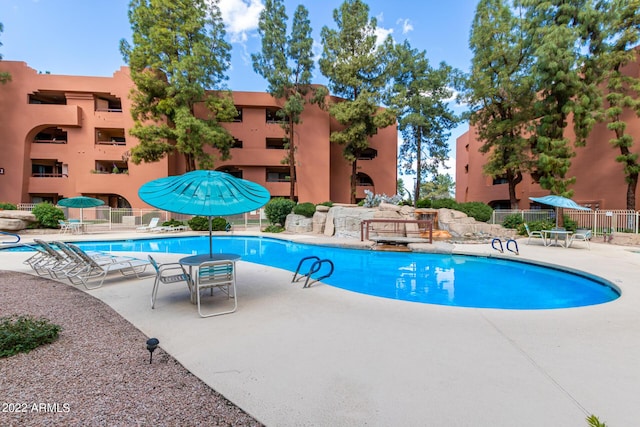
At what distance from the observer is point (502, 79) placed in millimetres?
15977

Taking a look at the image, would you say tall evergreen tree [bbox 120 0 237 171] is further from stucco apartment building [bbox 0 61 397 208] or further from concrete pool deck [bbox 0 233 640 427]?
concrete pool deck [bbox 0 233 640 427]

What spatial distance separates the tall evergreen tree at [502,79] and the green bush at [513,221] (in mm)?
3592

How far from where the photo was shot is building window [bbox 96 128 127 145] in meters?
22.3

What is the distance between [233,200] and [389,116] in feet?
63.3

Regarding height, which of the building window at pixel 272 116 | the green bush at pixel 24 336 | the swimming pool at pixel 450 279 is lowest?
the swimming pool at pixel 450 279

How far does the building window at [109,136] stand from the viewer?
22328mm

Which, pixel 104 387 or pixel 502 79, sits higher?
pixel 502 79

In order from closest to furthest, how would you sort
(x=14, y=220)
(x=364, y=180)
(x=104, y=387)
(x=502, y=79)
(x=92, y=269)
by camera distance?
1. (x=104, y=387)
2. (x=92, y=269)
3. (x=14, y=220)
4. (x=502, y=79)
5. (x=364, y=180)

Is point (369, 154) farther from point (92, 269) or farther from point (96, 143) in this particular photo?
point (92, 269)

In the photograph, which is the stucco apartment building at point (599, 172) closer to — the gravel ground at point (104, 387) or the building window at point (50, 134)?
the gravel ground at point (104, 387)

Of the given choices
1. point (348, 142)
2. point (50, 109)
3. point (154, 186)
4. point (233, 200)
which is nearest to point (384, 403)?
point (233, 200)

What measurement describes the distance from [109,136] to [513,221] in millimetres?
31164

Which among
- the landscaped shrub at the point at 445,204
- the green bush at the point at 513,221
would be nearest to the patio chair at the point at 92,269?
the landscaped shrub at the point at 445,204

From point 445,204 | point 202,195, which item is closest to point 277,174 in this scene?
point 445,204
